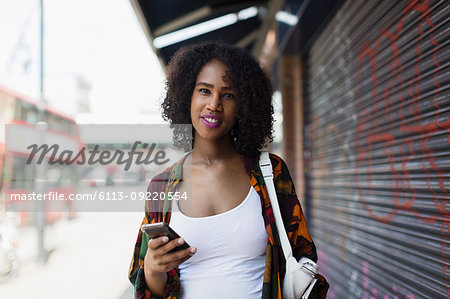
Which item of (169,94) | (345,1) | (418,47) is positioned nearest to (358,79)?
(345,1)

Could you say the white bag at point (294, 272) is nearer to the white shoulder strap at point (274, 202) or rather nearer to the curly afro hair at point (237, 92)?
the white shoulder strap at point (274, 202)

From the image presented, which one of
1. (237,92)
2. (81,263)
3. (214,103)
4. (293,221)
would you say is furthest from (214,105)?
(81,263)

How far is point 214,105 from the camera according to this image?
5.25ft

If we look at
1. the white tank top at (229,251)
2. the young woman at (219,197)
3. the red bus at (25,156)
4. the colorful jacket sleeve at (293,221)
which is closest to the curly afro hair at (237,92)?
the young woman at (219,197)

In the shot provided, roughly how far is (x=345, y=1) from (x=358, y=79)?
79 centimetres

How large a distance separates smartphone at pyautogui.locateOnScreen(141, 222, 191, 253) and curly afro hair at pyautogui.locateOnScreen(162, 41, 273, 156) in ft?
1.94

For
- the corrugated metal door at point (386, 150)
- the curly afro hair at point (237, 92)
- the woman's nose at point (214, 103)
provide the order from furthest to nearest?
the corrugated metal door at point (386, 150) < the curly afro hair at point (237, 92) < the woman's nose at point (214, 103)

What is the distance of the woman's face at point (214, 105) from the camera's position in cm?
162

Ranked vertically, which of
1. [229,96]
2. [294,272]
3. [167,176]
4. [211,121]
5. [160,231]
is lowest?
[294,272]

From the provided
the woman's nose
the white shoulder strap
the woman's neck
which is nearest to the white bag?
the white shoulder strap

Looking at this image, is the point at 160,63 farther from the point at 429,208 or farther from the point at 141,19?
the point at 429,208

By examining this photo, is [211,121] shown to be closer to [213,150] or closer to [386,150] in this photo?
[213,150]

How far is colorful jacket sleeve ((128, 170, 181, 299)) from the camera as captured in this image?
5.02ft

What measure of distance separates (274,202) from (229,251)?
262mm
